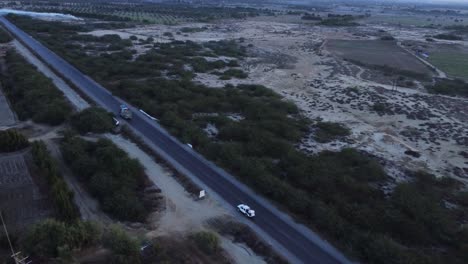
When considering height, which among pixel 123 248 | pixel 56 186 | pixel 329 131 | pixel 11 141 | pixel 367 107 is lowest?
pixel 123 248

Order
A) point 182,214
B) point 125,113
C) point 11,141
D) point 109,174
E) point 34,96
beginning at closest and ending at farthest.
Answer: point 182,214, point 109,174, point 11,141, point 125,113, point 34,96

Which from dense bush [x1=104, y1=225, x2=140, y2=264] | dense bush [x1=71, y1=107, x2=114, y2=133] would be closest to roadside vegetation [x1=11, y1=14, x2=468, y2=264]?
dense bush [x1=71, y1=107, x2=114, y2=133]

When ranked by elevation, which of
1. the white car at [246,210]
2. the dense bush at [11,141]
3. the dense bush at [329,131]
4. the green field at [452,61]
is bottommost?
the white car at [246,210]

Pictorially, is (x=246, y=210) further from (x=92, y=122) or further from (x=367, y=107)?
(x=367, y=107)

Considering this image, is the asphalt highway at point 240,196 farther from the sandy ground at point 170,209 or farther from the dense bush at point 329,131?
the dense bush at point 329,131

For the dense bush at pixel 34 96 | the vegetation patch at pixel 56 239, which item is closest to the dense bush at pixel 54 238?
the vegetation patch at pixel 56 239

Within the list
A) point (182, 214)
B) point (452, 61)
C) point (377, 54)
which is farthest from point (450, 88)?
point (182, 214)
